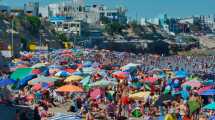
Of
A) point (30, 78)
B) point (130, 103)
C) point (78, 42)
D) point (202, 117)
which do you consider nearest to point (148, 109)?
point (130, 103)

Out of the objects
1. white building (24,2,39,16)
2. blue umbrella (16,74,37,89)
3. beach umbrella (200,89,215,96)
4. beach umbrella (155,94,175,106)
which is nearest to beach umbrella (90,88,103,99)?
beach umbrella (155,94,175,106)

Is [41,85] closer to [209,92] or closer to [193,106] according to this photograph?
[209,92]

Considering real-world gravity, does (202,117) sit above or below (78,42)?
above

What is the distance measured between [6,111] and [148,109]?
514cm

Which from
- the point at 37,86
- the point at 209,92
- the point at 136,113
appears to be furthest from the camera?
the point at 37,86

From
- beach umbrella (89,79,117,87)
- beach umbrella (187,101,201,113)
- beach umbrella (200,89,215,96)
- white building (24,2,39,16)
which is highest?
beach umbrella (187,101,201,113)

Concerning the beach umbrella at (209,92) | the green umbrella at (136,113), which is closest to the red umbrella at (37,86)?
the green umbrella at (136,113)

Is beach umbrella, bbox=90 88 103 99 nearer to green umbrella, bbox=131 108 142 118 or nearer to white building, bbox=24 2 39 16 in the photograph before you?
green umbrella, bbox=131 108 142 118

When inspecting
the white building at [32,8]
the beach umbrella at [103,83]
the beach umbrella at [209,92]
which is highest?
the beach umbrella at [209,92]

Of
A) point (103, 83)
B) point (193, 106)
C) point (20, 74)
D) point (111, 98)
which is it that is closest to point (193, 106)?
point (193, 106)

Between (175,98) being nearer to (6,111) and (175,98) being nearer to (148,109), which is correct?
(148,109)

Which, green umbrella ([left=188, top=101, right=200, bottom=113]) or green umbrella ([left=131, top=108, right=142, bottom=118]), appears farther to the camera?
green umbrella ([left=131, top=108, right=142, bottom=118])

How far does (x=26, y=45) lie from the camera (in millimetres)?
64000

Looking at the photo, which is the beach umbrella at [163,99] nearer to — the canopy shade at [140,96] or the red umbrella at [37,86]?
the canopy shade at [140,96]
